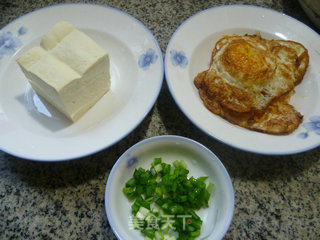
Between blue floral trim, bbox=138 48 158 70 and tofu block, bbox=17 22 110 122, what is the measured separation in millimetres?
207

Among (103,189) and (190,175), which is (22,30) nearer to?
(103,189)

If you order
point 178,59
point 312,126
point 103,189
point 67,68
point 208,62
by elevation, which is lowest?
point 103,189

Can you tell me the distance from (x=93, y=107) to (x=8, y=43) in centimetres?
64

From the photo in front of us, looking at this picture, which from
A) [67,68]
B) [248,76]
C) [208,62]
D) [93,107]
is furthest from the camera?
[208,62]

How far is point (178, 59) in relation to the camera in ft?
4.88

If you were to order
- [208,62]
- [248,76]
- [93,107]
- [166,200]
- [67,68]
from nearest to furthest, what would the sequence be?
[166,200] → [67,68] → [248,76] → [93,107] → [208,62]

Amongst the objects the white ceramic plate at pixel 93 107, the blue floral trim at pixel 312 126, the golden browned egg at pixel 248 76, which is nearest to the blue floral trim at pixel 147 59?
the white ceramic plate at pixel 93 107

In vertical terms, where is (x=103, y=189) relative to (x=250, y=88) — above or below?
below

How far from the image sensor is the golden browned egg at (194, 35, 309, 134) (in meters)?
1.41

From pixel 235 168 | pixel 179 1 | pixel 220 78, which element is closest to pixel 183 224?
pixel 235 168

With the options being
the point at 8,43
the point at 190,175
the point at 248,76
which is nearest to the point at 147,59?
the point at 248,76

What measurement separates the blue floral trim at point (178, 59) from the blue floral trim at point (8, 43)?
92 cm

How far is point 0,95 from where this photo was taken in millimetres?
1425

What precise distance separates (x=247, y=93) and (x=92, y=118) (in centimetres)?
88
